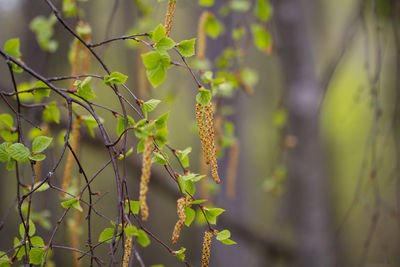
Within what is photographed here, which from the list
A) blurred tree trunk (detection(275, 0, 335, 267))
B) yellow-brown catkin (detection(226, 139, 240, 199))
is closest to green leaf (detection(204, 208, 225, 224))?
yellow-brown catkin (detection(226, 139, 240, 199))

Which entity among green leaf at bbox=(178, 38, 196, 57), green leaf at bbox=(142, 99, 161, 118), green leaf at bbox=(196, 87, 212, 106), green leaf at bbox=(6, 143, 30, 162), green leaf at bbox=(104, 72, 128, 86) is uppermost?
green leaf at bbox=(178, 38, 196, 57)

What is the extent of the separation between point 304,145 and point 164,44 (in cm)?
145

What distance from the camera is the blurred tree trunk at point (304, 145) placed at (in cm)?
193

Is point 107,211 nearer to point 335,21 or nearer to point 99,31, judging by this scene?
point 99,31

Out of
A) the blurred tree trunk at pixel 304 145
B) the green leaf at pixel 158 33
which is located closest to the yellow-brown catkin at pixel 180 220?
the green leaf at pixel 158 33

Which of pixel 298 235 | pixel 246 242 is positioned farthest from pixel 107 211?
pixel 298 235

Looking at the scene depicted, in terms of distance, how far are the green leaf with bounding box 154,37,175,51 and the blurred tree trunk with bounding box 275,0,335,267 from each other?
1.40 m

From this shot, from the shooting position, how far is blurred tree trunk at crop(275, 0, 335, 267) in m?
1.93

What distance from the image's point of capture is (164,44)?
2.04 feet

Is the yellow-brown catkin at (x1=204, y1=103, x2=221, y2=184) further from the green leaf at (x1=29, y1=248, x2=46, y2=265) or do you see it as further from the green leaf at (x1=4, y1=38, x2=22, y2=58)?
the green leaf at (x1=4, y1=38, x2=22, y2=58)

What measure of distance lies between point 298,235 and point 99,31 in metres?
2.56

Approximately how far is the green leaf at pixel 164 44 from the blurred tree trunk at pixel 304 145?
1395 millimetres

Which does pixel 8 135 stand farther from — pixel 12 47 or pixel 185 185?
pixel 185 185

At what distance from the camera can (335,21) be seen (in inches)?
211
